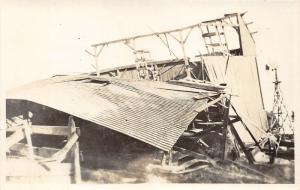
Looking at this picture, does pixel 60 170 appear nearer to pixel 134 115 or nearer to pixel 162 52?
pixel 134 115

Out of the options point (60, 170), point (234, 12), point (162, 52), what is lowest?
point (60, 170)

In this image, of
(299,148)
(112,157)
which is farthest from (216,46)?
(112,157)

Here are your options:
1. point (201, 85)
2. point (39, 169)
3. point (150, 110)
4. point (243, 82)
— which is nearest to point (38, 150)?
point (39, 169)

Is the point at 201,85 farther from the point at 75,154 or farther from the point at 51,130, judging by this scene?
the point at 51,130

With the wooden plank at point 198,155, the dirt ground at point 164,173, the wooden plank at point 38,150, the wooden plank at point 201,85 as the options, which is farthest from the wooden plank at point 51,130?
the wooden plank at point 201,85

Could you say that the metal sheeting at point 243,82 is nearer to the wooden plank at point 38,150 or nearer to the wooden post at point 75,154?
the wooden post at point 75,154

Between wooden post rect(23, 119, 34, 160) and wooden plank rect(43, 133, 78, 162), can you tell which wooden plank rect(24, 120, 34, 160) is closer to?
wooden post rect(23, 119, 34, 160)

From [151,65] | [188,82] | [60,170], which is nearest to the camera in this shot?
[60,170]
